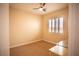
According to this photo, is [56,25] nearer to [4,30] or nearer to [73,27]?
[73,27]

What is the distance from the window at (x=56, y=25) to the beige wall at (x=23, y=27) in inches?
6.9

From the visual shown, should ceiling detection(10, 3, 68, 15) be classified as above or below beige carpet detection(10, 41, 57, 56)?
above

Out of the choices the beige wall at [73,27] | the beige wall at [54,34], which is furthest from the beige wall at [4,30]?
the beige wall at [73,27]

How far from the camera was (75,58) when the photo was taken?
1139 millimetres

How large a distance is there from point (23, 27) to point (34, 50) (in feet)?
1.30

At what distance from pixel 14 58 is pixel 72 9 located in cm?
111

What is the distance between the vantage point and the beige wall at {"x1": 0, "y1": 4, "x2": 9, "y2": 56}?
122 cm

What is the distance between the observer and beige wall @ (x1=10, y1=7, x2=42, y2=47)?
1.23 meters

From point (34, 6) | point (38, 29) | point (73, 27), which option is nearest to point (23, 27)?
point (38, 29)

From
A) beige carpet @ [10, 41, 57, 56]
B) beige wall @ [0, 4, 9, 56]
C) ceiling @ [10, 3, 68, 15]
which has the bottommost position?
beige carpet @ [10, 41, 57, 56]

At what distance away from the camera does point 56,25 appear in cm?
127

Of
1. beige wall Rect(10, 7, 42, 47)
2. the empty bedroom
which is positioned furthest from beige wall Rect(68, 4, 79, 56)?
beige wall Rect(10, 7, 42, 47)

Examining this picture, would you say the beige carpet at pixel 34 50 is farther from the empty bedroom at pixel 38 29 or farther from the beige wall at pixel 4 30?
the beige wall at pixel 4 30

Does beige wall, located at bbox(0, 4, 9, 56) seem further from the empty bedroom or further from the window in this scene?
the window
